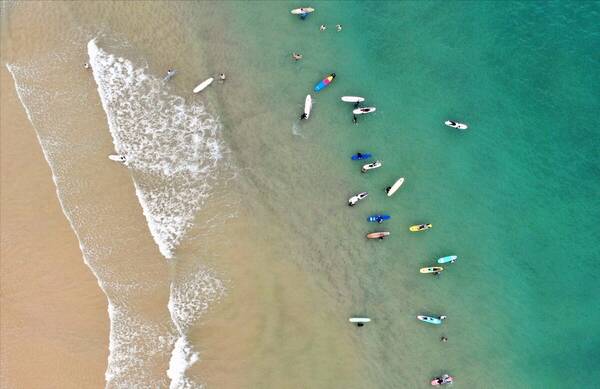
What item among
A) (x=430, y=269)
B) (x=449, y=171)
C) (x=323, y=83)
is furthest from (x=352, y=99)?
(x=430, y=269)

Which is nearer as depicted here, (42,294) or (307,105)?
(42,294)

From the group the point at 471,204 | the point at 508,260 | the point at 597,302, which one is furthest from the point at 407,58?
the point at 597,302

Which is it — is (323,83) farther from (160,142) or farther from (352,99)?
(160,142)

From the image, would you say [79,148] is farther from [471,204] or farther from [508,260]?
[508,260]

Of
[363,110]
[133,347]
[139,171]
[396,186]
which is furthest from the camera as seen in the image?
[363,110]

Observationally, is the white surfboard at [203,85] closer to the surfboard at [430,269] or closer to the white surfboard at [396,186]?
the white surfboard at [396,186]

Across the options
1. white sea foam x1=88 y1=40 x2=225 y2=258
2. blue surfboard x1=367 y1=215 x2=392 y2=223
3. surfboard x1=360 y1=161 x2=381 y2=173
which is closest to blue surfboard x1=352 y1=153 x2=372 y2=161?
surfboard x1=360 y1=161 x2=381 y2=173

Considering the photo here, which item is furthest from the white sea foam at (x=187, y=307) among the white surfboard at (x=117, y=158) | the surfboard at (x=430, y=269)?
the surfboard at (x=430, y=269)

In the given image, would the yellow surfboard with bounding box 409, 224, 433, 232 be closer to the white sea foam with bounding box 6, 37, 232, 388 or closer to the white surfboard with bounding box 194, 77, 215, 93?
the white sea foam with bounding box 6, 37, 232, 388
